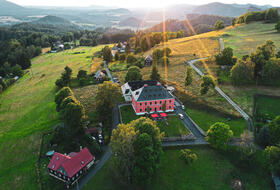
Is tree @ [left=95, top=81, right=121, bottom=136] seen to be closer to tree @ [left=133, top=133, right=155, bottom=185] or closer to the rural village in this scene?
the rural village

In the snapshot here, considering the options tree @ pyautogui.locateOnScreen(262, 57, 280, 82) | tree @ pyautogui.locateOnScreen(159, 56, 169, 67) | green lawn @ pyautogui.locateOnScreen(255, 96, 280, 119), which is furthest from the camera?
tree @ pyautogui.locateOnScreen(159, 56, 169, 67)

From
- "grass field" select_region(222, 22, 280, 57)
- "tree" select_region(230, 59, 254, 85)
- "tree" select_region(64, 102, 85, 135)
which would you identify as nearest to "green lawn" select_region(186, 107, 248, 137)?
"tree" select_region(230, 59, 254, 85)

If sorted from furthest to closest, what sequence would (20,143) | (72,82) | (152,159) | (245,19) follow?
(245,19) → (72,82) → (20,143) → (152,159)

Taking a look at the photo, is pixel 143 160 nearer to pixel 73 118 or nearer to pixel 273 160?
pixel 73 118

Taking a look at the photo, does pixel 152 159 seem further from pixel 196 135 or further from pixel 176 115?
pixel 176 115

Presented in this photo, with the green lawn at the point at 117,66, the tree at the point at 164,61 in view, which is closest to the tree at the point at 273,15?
the tree at the point at 164,61

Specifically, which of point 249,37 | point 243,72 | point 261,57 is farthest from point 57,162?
point 249,37

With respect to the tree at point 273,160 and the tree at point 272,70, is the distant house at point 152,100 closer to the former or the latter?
the tree at point 273,160

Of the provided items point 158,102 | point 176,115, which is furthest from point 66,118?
point 176,115
